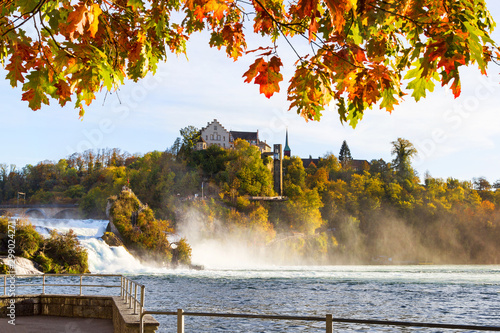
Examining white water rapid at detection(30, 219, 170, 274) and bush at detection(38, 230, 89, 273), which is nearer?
bush at detection(38, 230, 89, 273)

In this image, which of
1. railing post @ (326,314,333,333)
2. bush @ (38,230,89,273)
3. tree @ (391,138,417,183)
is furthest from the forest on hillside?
railing post @ (326,314,333,333)

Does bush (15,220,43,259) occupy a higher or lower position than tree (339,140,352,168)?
lower

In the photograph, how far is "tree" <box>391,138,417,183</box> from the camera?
98125mm

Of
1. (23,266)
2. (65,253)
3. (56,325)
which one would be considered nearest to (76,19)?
(56,325)

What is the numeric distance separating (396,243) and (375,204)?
9053 mm

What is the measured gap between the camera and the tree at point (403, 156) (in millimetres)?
98125

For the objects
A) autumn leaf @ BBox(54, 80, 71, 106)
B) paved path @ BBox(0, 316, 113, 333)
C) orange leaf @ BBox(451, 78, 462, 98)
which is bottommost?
paved path @ BBox(0, 316, 113, 333)

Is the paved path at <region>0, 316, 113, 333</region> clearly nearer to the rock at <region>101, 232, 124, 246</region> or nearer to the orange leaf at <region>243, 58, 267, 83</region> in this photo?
the orange leaf at <region>243, 58, 267, 83</region>

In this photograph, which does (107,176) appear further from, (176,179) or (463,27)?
(463,27)

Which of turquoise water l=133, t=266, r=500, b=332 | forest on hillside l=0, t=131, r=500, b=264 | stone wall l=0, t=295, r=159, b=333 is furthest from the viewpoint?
forest on hillside l=0, t=131, r=500, b=264

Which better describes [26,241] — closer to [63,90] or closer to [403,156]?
[63,90]

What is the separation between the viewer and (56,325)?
10172mm

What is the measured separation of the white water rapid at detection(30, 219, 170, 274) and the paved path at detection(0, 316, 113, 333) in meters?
28.6

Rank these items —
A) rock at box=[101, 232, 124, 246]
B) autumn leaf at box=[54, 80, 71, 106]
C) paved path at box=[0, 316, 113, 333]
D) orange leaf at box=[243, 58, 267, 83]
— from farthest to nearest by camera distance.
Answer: rock at box=[101, 232, 124, 246]
paved path at box=[0, 316, 113, 333]
autumn leaf at box=[54, 80, 71, 106]
orange leaf at box=[243, 58, 267, 83]
